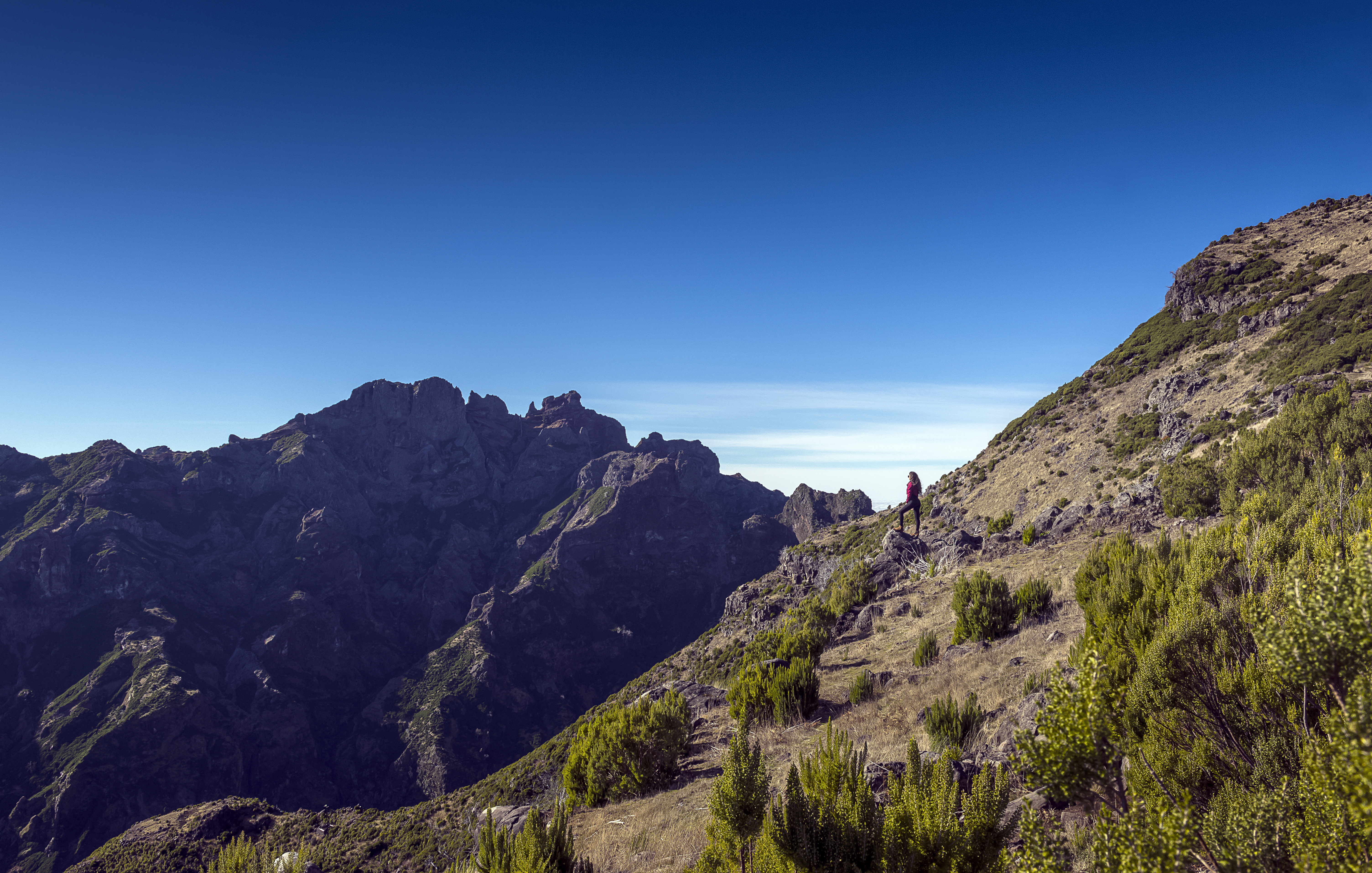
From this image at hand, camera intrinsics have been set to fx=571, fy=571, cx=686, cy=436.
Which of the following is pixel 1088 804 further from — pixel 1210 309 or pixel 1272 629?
pixel 1210 309

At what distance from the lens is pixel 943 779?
641 cm

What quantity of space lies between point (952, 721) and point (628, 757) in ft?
26.7

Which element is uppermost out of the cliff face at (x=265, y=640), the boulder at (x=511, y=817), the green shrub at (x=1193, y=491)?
the green shrub at (x=1193, y=491)

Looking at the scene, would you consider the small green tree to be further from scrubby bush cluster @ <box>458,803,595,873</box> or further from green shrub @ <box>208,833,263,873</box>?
green shrub @ <box>208,833,263,873</box>

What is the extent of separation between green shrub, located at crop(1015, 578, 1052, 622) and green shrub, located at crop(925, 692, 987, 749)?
715 cm

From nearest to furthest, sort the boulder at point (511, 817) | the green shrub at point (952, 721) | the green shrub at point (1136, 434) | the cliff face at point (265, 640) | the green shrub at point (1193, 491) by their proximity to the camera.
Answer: the green shrub at point (952, 721) < the boulder at point (511, 817) < the green shrub at point (1193, 491) < the green shrub at point (1136, 434) < the cliff face at point (265, 640)

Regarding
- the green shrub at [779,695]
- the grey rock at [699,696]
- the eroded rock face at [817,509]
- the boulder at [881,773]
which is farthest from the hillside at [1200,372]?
the eroded rock face at [817,509]

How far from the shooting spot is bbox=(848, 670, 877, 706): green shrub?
50.8 feet

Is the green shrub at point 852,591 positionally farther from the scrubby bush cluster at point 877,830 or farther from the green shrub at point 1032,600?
the scrubby bush cluster at point 877,830

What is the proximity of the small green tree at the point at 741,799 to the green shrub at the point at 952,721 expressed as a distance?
468 centimetres

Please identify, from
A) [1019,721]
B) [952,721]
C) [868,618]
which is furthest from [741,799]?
[868,618]

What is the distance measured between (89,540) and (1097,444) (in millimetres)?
223366

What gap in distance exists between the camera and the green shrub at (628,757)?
14.5m

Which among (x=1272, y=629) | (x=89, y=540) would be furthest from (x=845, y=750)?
(x=89, y=540)
